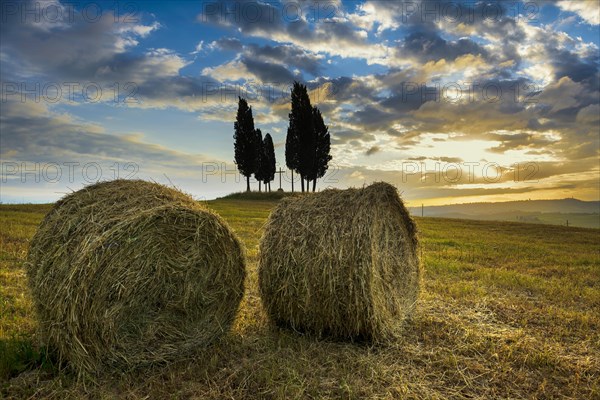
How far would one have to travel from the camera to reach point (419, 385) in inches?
192

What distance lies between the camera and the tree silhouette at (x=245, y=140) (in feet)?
182

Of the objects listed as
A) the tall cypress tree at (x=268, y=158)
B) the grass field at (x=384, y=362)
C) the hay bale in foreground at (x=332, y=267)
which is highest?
the tall cypress tree at (x=268, y=158)

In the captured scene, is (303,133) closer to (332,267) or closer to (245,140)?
(245,140)

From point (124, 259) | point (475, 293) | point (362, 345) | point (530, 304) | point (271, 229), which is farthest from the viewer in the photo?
point (475, 293)

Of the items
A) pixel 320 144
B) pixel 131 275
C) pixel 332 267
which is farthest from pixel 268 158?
pixel 131 275

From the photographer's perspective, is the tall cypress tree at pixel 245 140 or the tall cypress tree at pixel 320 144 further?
the tall cypress tree at pixel 245 140

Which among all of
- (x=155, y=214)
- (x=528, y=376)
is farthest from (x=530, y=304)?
(x=155, y=214)

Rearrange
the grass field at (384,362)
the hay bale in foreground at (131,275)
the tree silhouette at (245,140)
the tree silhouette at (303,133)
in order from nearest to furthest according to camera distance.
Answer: the grass field at (384,362) < the hay bale in foreground at (131,275) < the tree silhouette at (303,133) < the tree silhouette at (245,140)

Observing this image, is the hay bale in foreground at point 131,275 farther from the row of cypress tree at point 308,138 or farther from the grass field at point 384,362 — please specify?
the row of cypress tree at point 308,138

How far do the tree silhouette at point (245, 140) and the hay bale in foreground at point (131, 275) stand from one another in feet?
162

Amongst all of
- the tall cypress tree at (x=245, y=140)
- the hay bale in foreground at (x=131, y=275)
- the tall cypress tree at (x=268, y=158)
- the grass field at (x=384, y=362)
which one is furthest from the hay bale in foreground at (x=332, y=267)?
the tall cypress tree at (x=268, y=158)

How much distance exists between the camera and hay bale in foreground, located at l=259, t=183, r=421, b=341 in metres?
5.88

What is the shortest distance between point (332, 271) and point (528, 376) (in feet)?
A: 8.68

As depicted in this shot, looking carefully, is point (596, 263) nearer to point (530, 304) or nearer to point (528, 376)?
point (530, 304)
